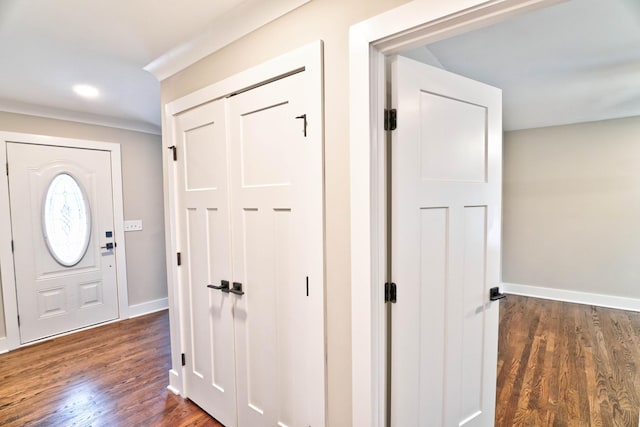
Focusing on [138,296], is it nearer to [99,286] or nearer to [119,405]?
[99,286]

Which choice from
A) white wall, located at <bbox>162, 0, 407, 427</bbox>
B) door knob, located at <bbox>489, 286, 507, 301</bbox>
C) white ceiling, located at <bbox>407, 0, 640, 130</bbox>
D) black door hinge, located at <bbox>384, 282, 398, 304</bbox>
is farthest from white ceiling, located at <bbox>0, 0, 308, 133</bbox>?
door knob, located at <bbox>489, 286, 507, 301</bbox>

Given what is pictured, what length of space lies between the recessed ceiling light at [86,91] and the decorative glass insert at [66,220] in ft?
3.33

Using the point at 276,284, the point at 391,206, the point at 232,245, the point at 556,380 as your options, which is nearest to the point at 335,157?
the point at 391,206

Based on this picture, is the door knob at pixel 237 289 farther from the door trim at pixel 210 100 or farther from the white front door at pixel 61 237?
the white front door at pixel 61 237

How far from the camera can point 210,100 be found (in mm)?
1868

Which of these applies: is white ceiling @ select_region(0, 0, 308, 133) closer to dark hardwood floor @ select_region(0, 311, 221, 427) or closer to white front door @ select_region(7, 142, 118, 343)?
white front door @ select_region(7, 142, 118, 343)

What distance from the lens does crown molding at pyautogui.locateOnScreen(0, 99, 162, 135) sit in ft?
9.64

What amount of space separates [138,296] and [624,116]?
21.4ft

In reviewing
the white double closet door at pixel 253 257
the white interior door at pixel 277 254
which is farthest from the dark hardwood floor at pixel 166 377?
the white interior door at pixel 277 254

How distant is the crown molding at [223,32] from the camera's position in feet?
4.82

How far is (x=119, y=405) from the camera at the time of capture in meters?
2.15

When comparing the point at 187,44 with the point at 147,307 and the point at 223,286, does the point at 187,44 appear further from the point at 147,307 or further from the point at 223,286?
the point at 147,307

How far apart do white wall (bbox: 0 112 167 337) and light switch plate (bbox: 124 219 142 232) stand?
5 cm

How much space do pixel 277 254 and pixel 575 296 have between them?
465 centimetres
